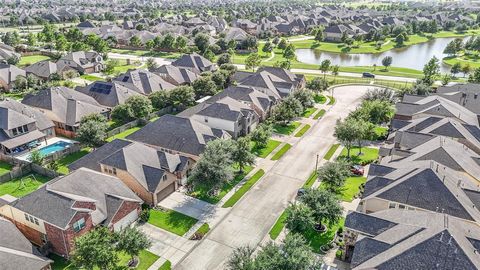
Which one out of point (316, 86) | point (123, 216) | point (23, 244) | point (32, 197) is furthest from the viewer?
point (316, 86)

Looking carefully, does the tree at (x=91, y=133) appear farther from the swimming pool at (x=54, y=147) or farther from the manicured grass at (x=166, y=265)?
the manicured grass at (x=166, y=265)

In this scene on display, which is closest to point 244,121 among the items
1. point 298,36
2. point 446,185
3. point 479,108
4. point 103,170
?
point 103,170

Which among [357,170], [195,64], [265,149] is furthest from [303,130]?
[195,64]

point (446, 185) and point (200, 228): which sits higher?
point (446, 185)

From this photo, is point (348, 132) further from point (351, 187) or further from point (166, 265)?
point (166, 265)

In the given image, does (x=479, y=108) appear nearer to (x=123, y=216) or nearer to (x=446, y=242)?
(x=446, y=242)

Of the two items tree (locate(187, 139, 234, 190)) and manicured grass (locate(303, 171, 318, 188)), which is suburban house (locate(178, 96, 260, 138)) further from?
tree (locate(187, 139, 234, 190))

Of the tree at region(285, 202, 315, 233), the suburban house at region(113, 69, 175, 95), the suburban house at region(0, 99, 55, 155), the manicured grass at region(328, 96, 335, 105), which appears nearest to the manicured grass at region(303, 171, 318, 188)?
the tree at region(285, 202, 315, 233)
